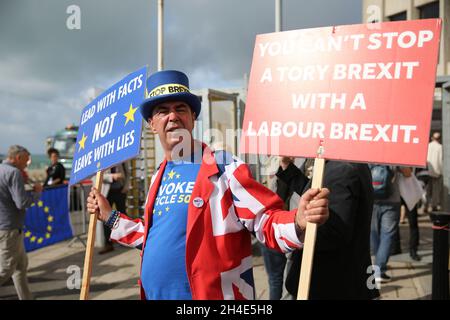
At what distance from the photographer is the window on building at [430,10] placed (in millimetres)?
21859

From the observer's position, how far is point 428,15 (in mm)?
22328

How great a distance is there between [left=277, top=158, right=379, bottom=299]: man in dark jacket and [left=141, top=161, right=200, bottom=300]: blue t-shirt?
0.80 metres

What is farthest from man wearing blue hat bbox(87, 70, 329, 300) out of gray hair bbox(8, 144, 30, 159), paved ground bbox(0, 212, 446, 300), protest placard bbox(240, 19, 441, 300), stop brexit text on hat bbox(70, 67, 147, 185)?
gray hair bbox(8, 144, 30, 159)

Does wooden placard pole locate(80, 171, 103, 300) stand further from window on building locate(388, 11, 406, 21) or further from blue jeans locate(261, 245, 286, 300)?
window on building locate(388, 11, 406, 21)

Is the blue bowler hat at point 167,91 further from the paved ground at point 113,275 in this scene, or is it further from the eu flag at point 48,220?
the eu flag at point 48,220

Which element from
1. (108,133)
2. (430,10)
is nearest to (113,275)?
(108,133)

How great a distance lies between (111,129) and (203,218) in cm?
115

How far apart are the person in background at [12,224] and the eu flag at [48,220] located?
2.59 meters

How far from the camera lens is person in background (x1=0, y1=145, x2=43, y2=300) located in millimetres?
4809

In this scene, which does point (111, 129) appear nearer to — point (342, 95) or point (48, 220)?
point (342, 95)

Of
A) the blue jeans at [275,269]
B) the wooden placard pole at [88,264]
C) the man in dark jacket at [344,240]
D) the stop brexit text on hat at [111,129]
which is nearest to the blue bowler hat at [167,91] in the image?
the stop brexit text on hat at [111,129]

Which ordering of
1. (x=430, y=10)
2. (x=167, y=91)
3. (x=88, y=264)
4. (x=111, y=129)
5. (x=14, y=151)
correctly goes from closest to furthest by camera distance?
(x=167, y=91) → (x=88, y=264) → (x=111, y=129) → (x=14, y=151) → (x=430, y=10)

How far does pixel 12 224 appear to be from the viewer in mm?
4871
